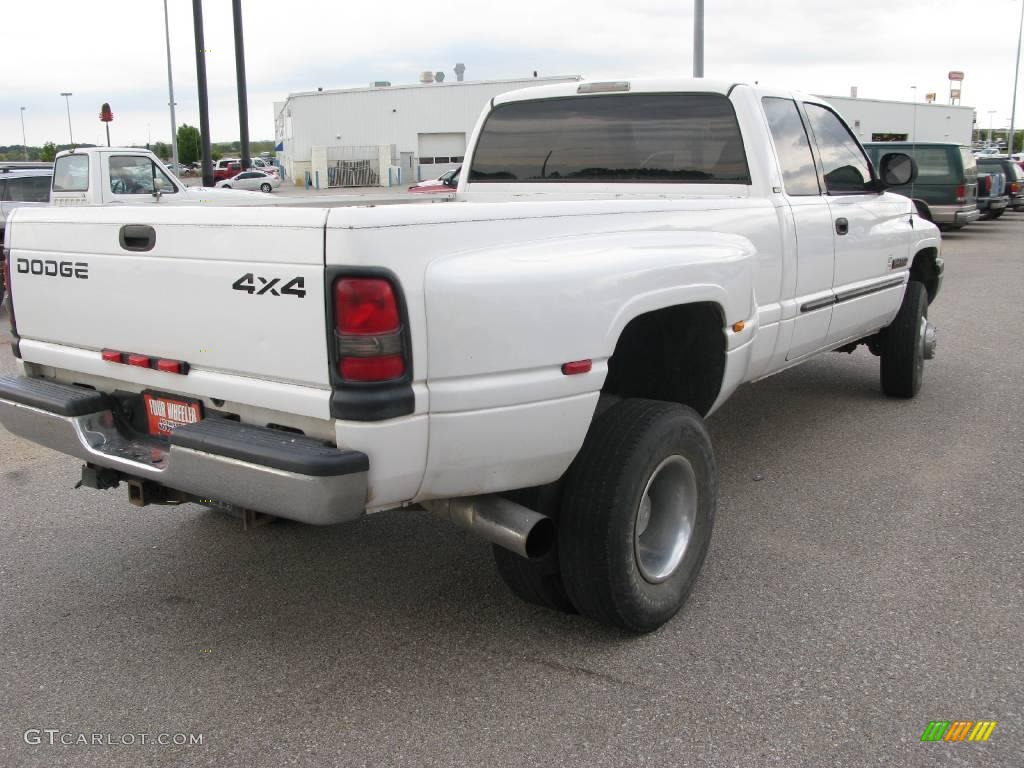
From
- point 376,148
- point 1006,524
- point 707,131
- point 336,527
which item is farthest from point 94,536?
point 376,148

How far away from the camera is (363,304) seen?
102 inches

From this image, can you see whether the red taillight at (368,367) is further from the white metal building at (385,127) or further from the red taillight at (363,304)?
the white metal building at (385,127)

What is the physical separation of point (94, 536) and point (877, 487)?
392cm

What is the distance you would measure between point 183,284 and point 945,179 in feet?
60.6

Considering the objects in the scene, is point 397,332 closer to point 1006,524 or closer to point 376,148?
point 1006,524

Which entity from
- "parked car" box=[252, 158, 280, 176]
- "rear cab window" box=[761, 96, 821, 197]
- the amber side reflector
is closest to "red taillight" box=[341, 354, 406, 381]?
the amber side reflector

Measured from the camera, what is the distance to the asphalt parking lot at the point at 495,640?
9.44ft

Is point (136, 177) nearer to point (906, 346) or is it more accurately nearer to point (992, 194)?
point (906, 346)

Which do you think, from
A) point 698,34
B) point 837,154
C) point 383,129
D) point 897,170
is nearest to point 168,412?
point 837,154

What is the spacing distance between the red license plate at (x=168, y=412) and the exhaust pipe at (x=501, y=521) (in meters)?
0.80

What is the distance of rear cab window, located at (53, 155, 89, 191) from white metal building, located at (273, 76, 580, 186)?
4074 centimetres

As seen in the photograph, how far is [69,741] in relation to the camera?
290 cm

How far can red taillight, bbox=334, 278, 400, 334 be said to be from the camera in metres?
2.60

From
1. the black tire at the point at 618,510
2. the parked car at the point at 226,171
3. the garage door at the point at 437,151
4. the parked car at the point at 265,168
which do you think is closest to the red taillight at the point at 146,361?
the black tire at the point at 618,510
